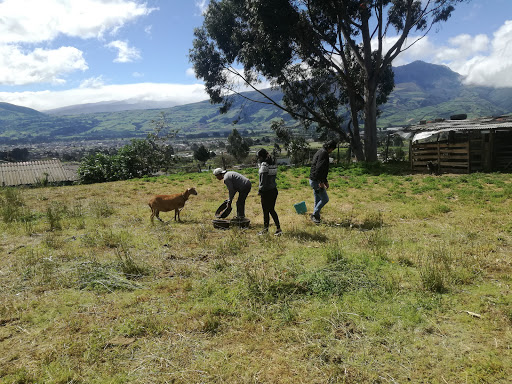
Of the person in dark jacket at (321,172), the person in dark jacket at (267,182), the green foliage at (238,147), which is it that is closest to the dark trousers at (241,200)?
the person in dark jacket at (267,182)

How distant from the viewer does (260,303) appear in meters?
4.38

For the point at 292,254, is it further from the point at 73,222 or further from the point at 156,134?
the point at 156,134

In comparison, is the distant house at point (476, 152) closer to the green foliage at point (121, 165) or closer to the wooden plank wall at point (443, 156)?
the wooden plank wall at point (443, 156)

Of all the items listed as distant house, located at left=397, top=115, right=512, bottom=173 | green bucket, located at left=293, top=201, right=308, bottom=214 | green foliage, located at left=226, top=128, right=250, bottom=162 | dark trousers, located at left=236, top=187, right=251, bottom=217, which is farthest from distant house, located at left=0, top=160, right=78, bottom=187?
green foliage, located at left=226, top=128, right=250, bottom=162

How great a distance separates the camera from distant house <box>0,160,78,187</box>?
30156 millimetres

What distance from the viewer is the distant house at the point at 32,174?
30.2m

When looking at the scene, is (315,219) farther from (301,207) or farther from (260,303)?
(260,303)

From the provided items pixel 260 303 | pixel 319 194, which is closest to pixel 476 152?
pixel 319 194

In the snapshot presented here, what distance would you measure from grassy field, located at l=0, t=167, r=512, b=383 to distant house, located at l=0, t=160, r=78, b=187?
26252 millimetres

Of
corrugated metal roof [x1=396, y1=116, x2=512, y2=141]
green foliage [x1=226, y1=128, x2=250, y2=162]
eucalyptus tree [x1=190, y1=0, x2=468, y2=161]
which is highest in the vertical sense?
eucalyptus tree [x1=190, y1=0, x2=468, y2=161]

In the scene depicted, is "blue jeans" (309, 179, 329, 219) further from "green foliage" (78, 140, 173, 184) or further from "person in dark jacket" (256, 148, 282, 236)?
"green foliage" (78, 140, 173, 184)

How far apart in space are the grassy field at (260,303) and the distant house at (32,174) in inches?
1034

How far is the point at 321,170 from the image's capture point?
817cm

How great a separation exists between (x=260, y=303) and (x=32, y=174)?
3639 cm
